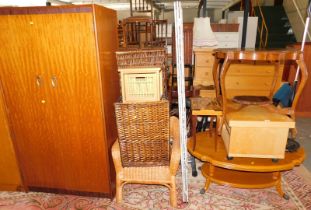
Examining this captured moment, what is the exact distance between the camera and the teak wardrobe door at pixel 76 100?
61.5 inches

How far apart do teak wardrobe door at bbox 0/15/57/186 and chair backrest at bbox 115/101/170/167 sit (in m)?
0.61

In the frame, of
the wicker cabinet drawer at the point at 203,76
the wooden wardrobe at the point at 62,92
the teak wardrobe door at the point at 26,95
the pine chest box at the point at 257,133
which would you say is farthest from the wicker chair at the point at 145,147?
the wicker cabinet drawer at the point at 203,76

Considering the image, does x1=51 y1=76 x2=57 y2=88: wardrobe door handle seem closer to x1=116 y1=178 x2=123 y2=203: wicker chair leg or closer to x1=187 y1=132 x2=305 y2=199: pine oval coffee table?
x1=116 y1=178 x2=123 y2=203: wicker chair leg

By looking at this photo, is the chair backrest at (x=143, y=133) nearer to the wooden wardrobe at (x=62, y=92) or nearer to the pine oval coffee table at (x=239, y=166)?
the wooden wardrobe at (x=62, y=92)

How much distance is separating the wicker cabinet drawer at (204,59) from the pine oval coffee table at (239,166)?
1003mm

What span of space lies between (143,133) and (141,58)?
1.89 feet

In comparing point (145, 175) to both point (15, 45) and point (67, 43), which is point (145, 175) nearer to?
point (67, 43)

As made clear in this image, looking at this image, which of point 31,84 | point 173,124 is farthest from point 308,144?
point 31,84

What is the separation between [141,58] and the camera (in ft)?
5.58

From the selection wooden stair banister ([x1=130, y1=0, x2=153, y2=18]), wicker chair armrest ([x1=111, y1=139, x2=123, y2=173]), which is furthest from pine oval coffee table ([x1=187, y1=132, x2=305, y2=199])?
wooden stair banister ([x1=130, y1=0, x2=153, y2=18])

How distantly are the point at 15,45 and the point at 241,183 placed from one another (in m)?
2.10

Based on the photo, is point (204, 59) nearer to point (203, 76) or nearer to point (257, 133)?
point (203, 76)

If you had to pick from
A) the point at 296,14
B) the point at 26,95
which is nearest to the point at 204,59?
the point at 26,95

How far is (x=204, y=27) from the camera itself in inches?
91.2
